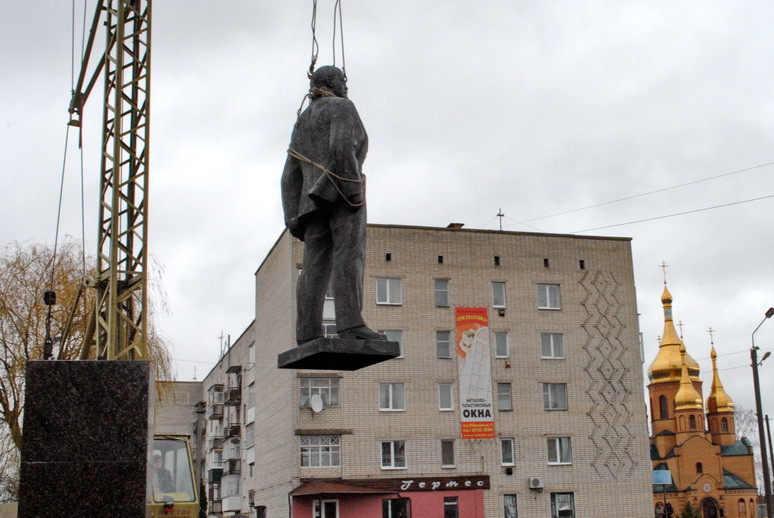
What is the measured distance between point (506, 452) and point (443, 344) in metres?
5.24

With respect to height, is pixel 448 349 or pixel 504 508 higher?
pixel 448 349

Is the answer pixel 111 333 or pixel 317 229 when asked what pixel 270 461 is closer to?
pixel 111 333

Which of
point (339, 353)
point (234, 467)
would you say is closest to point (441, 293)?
point (234, 467)

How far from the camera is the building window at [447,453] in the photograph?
4144 centimetres

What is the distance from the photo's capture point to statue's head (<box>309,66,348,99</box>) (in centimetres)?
827

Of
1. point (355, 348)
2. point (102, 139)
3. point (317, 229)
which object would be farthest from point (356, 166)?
point (102, 139)

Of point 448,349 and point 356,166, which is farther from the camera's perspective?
point 448,349

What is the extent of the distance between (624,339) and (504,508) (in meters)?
10.1

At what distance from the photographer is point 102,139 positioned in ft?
70.5

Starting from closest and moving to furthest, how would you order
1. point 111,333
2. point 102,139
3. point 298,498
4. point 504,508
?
point 111,333, point 102,139, point 298,498, point 504,508

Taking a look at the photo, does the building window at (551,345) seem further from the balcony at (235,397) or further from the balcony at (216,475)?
the balcony at (216,475)

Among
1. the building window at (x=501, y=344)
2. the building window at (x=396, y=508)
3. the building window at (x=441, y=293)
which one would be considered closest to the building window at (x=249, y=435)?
the building window at (x=396, y=508)

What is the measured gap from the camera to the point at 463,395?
42.1 meters

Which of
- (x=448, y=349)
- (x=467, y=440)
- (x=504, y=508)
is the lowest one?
(x=504, y=508)
